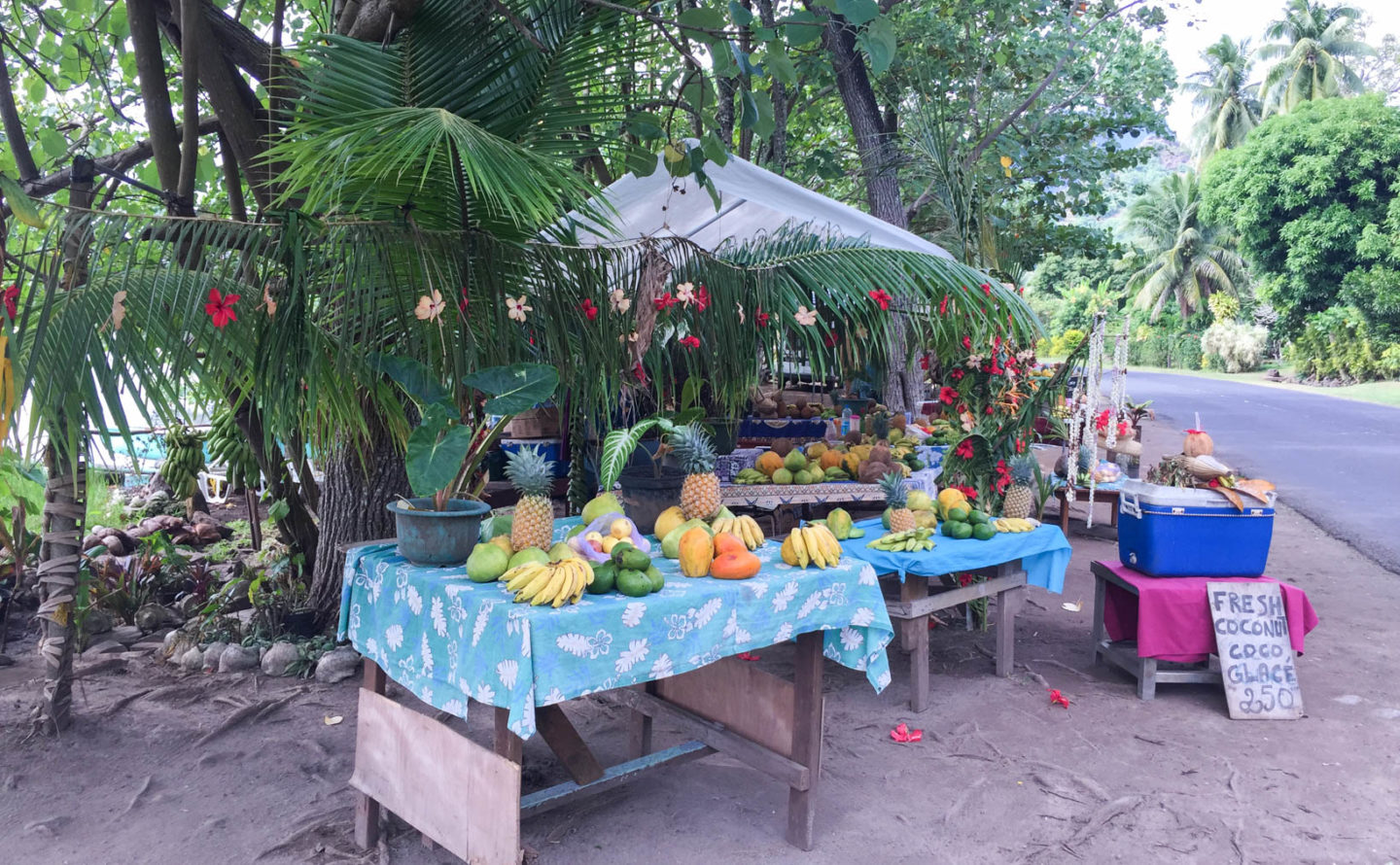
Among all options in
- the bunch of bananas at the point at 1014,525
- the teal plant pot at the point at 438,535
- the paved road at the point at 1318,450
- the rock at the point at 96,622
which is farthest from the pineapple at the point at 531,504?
the paved road at the point at 1318,450

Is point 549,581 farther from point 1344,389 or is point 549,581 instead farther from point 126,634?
point 1344,389

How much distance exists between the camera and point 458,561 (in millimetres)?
2945

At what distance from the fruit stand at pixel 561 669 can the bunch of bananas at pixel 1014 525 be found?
193 cm

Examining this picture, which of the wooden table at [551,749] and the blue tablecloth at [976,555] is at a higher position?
the blue tablecloth at [976,555]

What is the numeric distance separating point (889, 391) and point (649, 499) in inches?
244

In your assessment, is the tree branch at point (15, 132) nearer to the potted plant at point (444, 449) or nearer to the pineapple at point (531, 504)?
the potted plant at point (444, 449)

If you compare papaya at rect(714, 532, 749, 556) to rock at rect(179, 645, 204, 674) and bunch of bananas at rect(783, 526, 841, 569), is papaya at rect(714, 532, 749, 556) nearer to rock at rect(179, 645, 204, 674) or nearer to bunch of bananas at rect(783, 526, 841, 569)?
bunch of bananas at rect(783, 526, 841, 569)

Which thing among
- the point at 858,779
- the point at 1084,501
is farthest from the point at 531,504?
the point at 1084,501

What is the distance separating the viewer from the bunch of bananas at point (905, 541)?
449cm

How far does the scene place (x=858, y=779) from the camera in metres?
3.80

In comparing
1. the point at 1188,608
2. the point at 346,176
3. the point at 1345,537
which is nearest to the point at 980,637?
the point at 1188,608

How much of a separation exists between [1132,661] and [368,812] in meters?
3.72

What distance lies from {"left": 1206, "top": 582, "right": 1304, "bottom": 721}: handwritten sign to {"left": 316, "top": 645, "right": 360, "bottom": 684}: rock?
435cm

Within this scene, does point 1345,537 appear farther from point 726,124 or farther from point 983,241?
point 726,124
